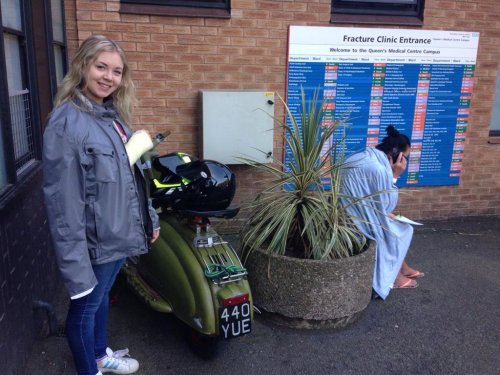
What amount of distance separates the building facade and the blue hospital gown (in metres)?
1.61

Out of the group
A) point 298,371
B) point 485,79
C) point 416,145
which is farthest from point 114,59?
point 485,79

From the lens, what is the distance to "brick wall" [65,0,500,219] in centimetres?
459

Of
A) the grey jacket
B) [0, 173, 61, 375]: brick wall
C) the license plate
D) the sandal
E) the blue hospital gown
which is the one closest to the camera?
the grey jacket

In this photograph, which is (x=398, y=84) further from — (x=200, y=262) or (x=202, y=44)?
(x=200, y=262)

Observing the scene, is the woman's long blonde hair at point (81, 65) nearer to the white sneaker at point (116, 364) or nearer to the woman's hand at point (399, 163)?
the white sneaker at point (116, 364)

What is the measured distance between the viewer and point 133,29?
15.1ft

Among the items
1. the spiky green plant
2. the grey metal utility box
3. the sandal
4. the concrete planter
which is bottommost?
the sandal

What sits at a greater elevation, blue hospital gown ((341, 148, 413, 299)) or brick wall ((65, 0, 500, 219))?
brick wall ((65, 0, 500, 219))

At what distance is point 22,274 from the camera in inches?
111

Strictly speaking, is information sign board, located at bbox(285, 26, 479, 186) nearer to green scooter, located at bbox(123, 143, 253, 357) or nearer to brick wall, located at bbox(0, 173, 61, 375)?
green scooter, located at bbox(123, 143, 253, 357)

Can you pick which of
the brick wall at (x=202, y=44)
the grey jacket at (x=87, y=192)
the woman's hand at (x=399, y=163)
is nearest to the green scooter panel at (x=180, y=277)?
the grey jacket at (x=87, y=192)

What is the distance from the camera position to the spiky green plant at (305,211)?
133 inches

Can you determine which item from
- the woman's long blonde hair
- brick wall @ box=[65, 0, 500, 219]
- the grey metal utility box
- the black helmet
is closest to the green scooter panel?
the black helmet

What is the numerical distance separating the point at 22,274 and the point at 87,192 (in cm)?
101
